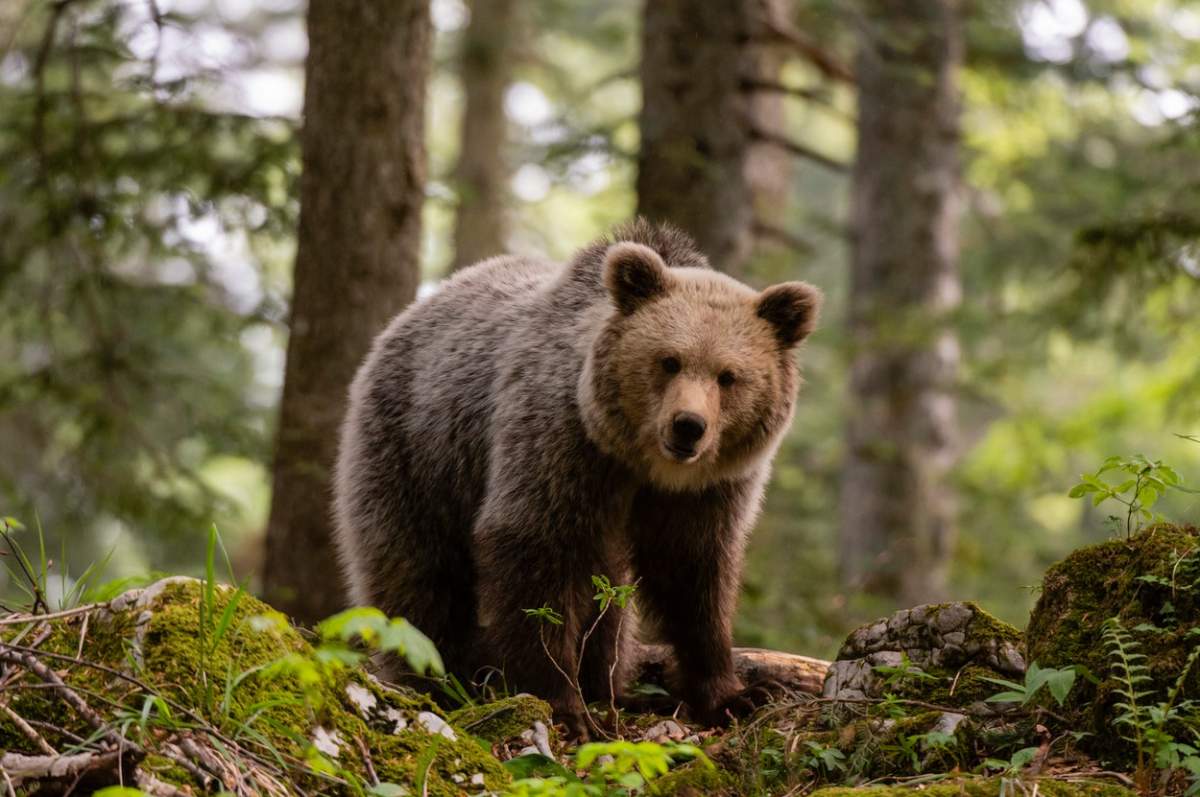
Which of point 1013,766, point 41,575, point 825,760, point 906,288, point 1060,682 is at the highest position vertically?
point 906,288

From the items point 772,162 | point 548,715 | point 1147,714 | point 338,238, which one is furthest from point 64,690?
point 772,162

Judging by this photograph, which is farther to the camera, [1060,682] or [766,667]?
[766,667]

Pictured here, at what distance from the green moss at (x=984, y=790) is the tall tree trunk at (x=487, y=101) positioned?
11850 millimetres

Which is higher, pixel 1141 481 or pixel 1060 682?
pixel 1141 481

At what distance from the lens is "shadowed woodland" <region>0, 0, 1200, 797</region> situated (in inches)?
138

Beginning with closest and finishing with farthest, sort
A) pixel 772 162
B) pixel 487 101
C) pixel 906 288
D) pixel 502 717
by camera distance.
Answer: pixel 502 717
pixel 906 288
pixel 772 162
pixel 487 101

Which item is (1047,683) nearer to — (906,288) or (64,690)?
(64,690)

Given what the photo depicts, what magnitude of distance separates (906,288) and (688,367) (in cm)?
879

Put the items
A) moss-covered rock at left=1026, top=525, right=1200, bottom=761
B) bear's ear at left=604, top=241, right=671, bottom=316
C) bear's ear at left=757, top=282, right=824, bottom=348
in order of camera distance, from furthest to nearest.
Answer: bear's ear at left=757, top=282, right=824, bottom=348 → bear's ear at left=604, top=241, right=671, bottom=316 → moss-covered rock at left=1026, top=525, right=1200, bottom=761

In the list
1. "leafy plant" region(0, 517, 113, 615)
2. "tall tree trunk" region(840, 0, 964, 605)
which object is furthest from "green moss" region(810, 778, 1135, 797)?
"tall tree trunk" region(840, 0, 964, 605)

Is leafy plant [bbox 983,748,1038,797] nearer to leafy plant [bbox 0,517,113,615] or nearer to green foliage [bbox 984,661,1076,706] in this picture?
green foliage [bbox 984,661,1076,706]

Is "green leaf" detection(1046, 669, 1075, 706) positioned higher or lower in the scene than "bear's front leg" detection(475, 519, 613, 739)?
higher

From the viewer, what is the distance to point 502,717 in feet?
14.4

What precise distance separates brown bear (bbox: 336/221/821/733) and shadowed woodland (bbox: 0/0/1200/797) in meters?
0.42
